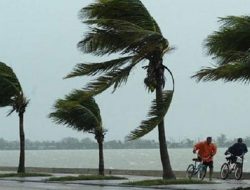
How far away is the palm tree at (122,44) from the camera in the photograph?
21500 mm

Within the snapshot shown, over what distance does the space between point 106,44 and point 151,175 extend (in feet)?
34.1

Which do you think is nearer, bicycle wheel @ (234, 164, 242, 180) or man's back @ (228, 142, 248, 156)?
bicycle wheel @ (234, 164, 242, 180)

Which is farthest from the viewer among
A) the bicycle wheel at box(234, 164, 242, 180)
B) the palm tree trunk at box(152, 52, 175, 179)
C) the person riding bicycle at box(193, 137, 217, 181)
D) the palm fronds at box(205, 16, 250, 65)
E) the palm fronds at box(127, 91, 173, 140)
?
the person riding bicycle at box(193, 137, 217, 181)

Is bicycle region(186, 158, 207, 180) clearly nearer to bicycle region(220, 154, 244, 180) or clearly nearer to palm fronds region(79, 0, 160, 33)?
bicycle region(220, 154, 244, 180)

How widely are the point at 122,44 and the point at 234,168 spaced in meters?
7.26

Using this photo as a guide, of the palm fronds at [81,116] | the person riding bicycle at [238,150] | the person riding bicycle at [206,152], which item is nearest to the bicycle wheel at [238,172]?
the person riding bicycle at [238,150]

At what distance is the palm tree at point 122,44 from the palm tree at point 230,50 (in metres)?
4.20

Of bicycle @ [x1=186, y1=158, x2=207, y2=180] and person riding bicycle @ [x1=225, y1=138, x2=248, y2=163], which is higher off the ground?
person riding bicycle @ [x1=225, y1=138, x2=248, y2=163]

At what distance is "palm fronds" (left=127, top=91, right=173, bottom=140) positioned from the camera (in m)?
20.3

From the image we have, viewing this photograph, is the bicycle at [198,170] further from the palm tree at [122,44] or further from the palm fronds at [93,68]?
the palm fronds at [93,68]

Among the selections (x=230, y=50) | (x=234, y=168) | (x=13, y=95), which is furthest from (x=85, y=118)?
(x=230, y=50)

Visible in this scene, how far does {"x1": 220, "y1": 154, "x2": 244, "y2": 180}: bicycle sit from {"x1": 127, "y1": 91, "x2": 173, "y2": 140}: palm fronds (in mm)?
5076

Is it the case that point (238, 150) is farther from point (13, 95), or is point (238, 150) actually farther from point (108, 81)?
point (13, 95)

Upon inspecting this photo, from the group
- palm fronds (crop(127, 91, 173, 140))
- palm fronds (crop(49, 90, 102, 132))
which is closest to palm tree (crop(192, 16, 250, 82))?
palm fronds (crop(127, 91, 173, 140))
